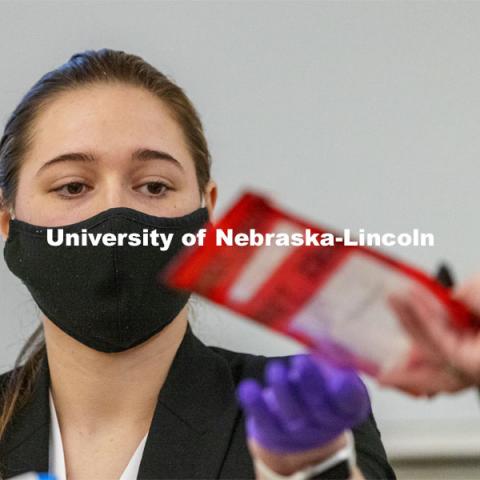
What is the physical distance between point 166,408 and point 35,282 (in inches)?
9.6

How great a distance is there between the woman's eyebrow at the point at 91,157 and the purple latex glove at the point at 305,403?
537 mm

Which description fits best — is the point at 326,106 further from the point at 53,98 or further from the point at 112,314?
the point at 112,314

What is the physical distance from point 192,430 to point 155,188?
1.06ft

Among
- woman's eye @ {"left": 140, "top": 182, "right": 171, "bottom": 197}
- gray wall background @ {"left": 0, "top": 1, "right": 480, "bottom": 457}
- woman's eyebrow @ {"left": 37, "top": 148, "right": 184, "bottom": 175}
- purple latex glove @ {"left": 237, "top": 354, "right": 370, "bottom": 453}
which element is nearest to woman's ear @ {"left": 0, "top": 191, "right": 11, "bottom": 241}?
woman's eyebrow @ {"left": 37, "top": 148, "right": 184, "bottom": 175}

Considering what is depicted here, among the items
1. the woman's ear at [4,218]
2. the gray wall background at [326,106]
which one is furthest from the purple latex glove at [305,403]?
the gray wall background at [326,106]

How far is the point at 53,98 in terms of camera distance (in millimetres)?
1438

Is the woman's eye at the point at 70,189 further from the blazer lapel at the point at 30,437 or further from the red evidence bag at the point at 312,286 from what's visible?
the red evidence bag at the point at 312,286

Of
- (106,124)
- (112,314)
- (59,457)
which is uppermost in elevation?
(106,124)

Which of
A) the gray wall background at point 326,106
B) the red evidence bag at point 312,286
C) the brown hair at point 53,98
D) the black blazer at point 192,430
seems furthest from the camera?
the gray wall background at point 326,106

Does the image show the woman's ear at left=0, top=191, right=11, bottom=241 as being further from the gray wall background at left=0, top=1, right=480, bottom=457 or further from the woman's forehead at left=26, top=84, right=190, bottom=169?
the gray wall background at left=0, top=1, right=480, bottom=457

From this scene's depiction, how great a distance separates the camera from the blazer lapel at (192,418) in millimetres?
1281

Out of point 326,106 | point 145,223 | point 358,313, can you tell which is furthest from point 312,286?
point 326,106

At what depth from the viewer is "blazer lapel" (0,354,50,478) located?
1.31 m

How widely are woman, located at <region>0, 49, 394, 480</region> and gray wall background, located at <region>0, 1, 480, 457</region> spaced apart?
0.44 m
